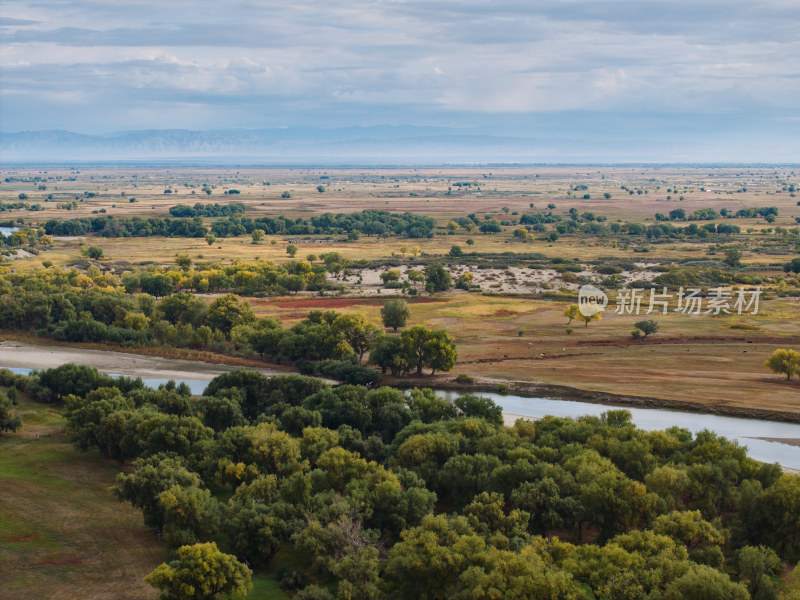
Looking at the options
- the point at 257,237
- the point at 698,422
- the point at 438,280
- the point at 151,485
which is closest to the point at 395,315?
the point at 438,280

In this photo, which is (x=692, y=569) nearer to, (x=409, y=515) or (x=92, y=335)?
(x=409, y=515)

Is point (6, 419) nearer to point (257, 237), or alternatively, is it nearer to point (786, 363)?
point (786, 363)

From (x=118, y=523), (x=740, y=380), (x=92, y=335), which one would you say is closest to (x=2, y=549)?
(x=118, y=523)

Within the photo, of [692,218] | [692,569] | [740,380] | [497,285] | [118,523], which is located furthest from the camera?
[692,218]

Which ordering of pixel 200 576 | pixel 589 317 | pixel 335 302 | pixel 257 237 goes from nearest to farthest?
pixel 200 576 < pixel 589 317 < pixel 335 302 < pixel 257 237

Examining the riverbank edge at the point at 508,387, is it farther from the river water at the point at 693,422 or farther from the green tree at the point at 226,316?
the green tree at the point at 226,316

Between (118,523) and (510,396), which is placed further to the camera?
(510,396)

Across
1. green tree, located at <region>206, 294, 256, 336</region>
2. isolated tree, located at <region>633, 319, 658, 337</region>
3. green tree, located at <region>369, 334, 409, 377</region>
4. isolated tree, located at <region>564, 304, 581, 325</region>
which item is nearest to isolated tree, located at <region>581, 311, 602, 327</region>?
isolated tree, located at <region>564, 304, 581, 325</region>
